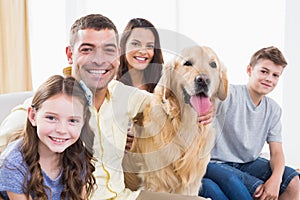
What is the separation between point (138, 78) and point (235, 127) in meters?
0.59

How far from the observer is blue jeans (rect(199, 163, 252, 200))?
6.42 ft

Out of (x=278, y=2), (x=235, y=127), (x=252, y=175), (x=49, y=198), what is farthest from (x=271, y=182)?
(x=278, y=2)

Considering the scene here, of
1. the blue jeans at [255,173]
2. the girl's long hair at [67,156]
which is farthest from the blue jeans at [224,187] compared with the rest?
A: the girl's long hair at [67,156]

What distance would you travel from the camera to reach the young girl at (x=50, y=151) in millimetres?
1428

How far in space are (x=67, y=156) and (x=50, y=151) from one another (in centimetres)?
6

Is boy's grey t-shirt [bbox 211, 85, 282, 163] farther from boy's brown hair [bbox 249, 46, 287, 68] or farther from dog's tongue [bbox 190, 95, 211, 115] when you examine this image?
dog's tongue [bbox 190, 95, 211, 115]

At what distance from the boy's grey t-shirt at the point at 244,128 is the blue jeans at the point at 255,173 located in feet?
0.09

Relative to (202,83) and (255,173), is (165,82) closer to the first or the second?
(202,83)

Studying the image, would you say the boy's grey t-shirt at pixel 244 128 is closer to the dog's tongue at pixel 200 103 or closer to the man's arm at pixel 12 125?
the dog's tongue at pixel 200 103

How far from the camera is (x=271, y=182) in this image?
82.0 inches

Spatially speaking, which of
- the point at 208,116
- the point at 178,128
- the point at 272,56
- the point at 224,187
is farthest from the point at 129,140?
the point at 272,56

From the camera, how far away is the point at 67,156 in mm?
1560

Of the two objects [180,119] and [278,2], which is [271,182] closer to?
[180,119]

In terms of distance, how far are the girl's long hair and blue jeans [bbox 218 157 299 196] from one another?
72 centimetres
